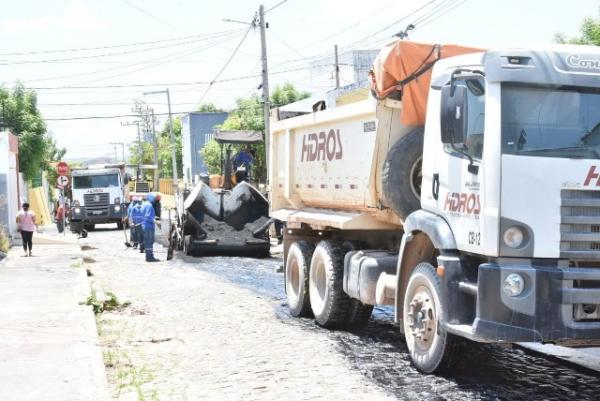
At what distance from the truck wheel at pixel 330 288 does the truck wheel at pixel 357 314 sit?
0.05 m

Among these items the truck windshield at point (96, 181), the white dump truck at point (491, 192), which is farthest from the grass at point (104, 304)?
the truck windshield at point (96, 181)

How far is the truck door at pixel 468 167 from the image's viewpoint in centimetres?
611

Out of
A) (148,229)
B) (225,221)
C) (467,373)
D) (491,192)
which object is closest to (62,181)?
(148,229)

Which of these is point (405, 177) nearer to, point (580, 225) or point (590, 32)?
point (580, 225)

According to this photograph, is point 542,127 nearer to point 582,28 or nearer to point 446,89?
point 446,89

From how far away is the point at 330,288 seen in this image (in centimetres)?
930

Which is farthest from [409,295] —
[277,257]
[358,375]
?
[277,257]

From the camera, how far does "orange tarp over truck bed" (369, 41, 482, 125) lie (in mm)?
7688

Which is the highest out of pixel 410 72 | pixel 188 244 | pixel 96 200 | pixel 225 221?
pixel 410 72

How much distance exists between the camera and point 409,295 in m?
7.13

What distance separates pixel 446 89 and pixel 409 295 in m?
1.85

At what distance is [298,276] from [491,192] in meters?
5.08

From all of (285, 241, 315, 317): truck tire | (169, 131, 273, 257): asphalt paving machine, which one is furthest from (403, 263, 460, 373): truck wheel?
(169, 131, 273, 257): asphalt paving machine

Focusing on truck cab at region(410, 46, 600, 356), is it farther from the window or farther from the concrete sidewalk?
the concrete sidewalk
